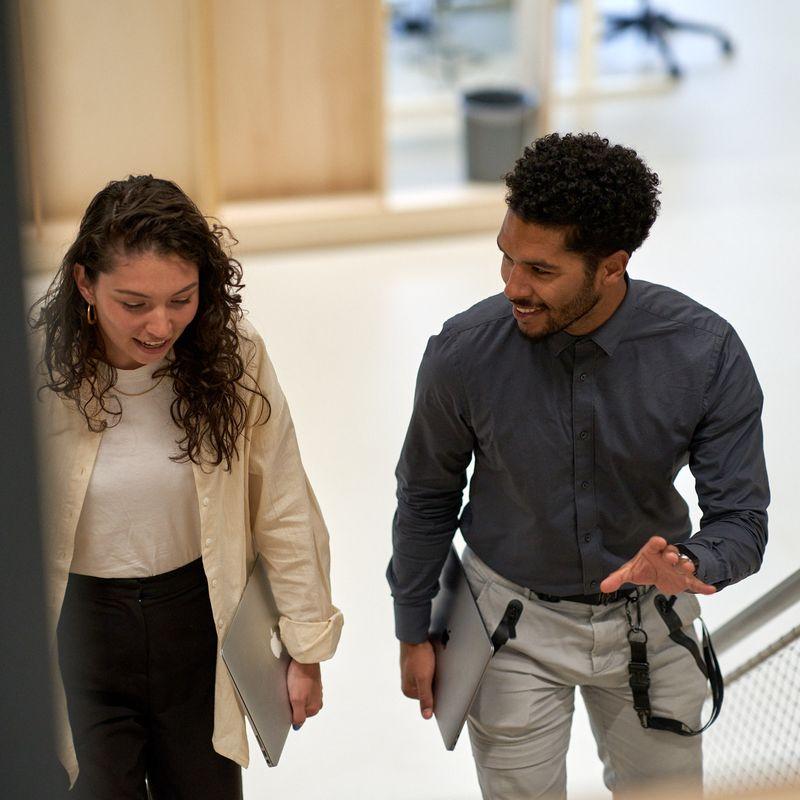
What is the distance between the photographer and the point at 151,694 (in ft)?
6.84

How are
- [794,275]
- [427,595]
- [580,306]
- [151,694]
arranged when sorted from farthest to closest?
1. [794,275]
2. [427,595]
3. [151,694]
4. [580,306]

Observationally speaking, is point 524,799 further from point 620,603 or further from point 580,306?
point 580,306

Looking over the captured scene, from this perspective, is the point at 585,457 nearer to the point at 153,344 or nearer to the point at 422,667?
the point at 422,667

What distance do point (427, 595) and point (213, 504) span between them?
49 cm

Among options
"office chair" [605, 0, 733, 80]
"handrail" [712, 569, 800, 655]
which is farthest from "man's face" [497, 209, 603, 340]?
"office chair" [605, 0, 733, 80]

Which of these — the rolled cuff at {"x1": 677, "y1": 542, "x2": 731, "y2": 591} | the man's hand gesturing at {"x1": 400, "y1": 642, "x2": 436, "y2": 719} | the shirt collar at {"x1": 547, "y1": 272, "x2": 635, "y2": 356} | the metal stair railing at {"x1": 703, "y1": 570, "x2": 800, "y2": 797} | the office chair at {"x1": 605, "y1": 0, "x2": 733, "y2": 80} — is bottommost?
the metal stair railing at {"x1": 703, "y1": 570, "x2": 800, "y2": 797}

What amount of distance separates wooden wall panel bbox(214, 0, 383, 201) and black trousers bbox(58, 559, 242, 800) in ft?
16.3

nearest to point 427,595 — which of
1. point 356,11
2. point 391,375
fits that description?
point 391,375

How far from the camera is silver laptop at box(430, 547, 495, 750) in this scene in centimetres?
215

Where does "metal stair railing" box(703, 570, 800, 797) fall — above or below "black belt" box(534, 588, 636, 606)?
below

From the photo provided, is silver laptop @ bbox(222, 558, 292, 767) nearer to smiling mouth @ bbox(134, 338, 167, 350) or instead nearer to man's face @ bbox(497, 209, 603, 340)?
smiling mouth @ bbox(134, 338, 167, 350)

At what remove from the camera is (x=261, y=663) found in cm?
215

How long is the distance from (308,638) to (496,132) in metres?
5.38

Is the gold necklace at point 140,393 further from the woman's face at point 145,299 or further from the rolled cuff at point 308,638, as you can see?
the rolled cuff at point 308,638
